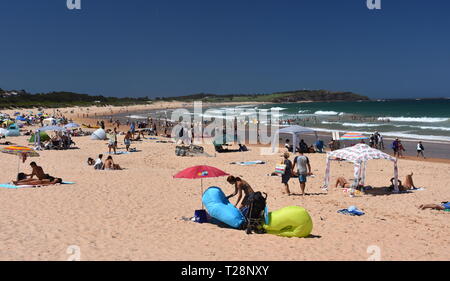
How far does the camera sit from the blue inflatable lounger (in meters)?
7.93

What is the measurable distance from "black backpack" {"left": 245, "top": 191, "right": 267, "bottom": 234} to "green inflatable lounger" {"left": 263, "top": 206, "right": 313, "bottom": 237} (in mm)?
131

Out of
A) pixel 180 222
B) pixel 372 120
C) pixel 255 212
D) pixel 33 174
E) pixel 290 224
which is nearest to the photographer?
pixel 290 224

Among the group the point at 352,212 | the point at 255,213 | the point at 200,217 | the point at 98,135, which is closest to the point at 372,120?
the point at 98,135

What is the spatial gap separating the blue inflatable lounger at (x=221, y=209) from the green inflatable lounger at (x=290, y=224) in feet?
1.81

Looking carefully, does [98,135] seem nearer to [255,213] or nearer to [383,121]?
[255,213]

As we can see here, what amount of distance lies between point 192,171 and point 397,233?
4.16 metres

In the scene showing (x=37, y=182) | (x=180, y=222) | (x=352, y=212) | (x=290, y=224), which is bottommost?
(x=352, y=212)

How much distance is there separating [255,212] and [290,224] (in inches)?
26.2

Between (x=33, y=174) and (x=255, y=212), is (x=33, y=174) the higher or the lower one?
the higher one

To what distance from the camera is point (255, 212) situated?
775 cm

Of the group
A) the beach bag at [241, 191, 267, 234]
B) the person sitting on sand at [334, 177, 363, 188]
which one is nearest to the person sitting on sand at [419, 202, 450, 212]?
the person sitting on sand at [334, 177, 363, 188]

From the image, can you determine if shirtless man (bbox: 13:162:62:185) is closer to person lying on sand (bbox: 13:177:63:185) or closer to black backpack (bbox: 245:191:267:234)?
person lying on sand (bbox: 13:177:63:185)
